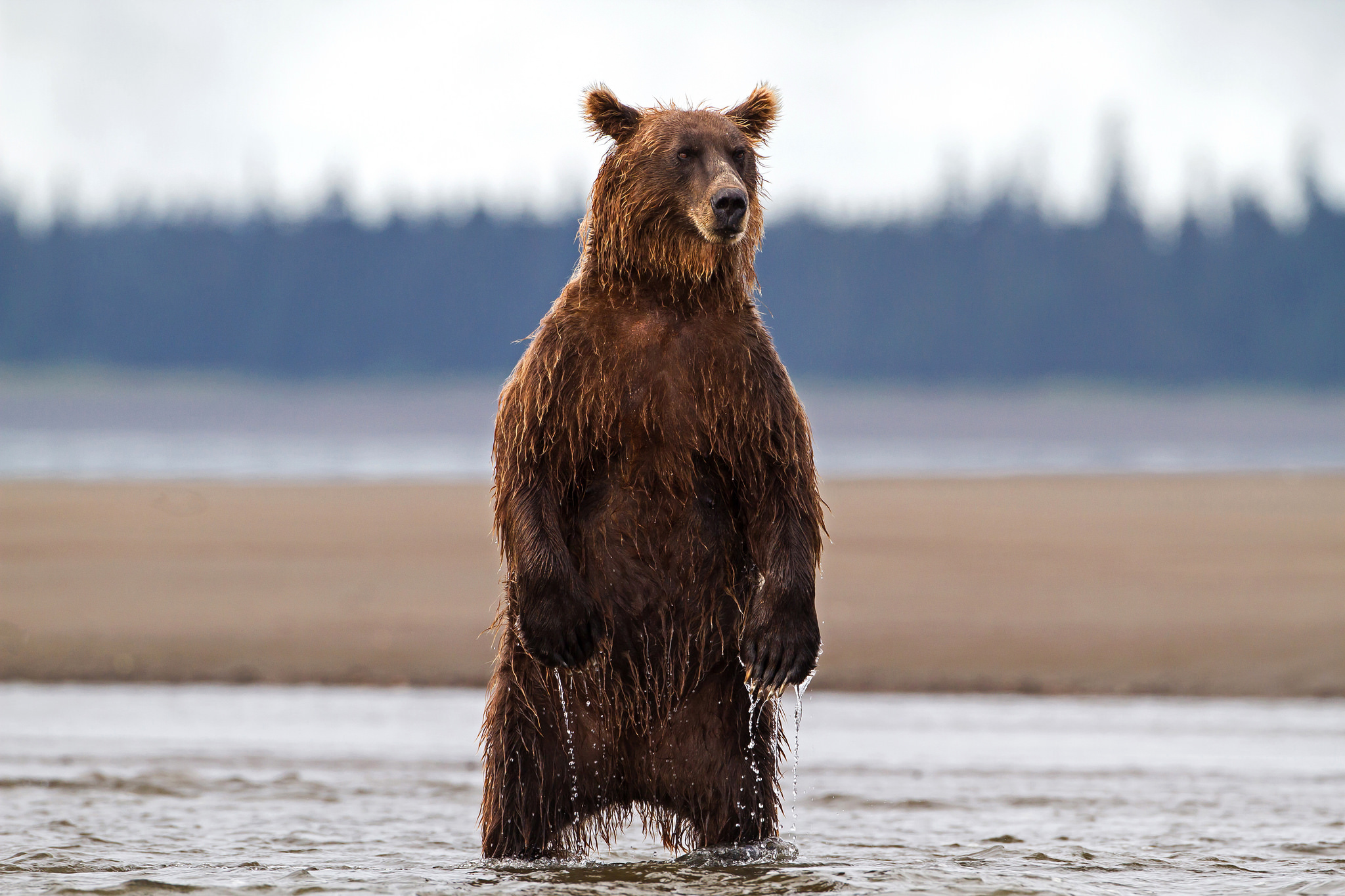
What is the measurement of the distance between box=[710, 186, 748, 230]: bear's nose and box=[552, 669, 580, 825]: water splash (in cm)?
170

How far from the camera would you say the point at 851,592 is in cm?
1625

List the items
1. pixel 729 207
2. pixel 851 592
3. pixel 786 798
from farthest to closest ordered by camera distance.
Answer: pixel 851 592 < pixel 786 798 < pixel 729 207

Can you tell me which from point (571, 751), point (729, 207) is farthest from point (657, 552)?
point (729, 207)

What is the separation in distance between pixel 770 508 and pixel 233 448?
43.8 m

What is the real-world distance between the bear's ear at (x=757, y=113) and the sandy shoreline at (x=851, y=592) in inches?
186

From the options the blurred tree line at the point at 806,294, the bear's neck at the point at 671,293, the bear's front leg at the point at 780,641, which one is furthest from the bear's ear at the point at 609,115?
the blurred tree line at the point at 806,294

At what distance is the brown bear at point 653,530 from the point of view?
5.48 metres

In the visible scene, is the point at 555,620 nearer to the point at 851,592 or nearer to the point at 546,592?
the point at 546,592

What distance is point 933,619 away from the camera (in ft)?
48.5

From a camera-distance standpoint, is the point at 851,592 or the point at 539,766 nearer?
the point at 539,766

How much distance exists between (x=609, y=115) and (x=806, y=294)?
7711 centimetres

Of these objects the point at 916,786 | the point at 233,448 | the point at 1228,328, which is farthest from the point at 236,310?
the point at 916,786

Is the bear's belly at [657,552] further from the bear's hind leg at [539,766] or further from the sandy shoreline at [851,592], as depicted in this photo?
the sandy shoreline at [851,592]

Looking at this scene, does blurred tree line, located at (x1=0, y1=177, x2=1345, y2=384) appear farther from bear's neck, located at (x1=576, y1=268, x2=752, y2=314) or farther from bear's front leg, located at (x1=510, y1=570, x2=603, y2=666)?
bear's front leg, located at (x1=510, y1=570, x2=603, y2=666)
